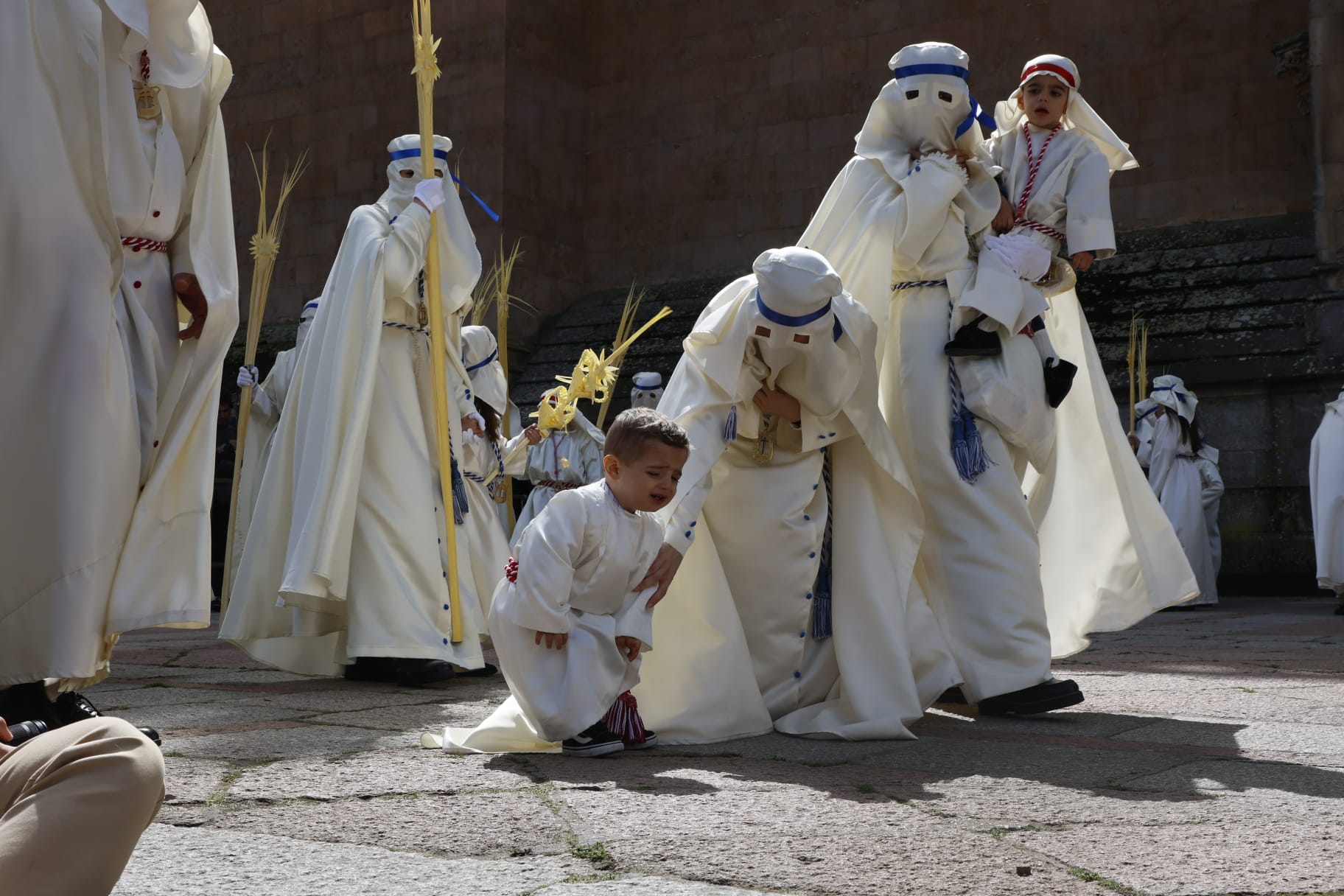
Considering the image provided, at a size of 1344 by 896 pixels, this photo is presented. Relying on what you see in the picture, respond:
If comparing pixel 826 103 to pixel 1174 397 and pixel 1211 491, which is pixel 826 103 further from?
pixel 1211 491

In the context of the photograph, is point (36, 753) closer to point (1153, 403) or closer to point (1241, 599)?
point (1153, 403)

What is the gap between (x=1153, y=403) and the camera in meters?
12.2

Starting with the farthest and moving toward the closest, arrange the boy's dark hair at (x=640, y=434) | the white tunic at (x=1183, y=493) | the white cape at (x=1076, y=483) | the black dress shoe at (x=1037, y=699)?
the white tunic at (x=1183, y=493)
the white cape at (x=1076, y=483)
the black dress shoe at (x=1037, y=699)
the boy's dark hair at (x=640, y=434)

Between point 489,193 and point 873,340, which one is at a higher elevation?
point 489,193

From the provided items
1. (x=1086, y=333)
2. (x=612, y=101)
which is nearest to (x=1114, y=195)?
(x=612, y=101)

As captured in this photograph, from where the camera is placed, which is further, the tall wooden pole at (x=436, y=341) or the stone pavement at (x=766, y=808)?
the tall wooden pole at (x=436, y=341)

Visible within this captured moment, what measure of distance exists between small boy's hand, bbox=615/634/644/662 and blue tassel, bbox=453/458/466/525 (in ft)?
8.09

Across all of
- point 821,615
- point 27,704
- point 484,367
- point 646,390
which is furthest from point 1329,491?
point 27,704

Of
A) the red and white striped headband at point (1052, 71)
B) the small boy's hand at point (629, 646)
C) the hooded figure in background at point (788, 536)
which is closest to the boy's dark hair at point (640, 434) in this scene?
the hooded figure in background at point (788, 536)

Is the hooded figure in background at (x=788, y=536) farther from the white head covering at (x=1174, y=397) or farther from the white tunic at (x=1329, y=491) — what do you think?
the white head covering at (x=1174, y=397)

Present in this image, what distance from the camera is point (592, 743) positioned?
11.8 ft

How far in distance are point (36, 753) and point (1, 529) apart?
7.08 feet

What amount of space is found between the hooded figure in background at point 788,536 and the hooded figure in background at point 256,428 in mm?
5065

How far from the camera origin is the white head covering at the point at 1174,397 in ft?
39.4
